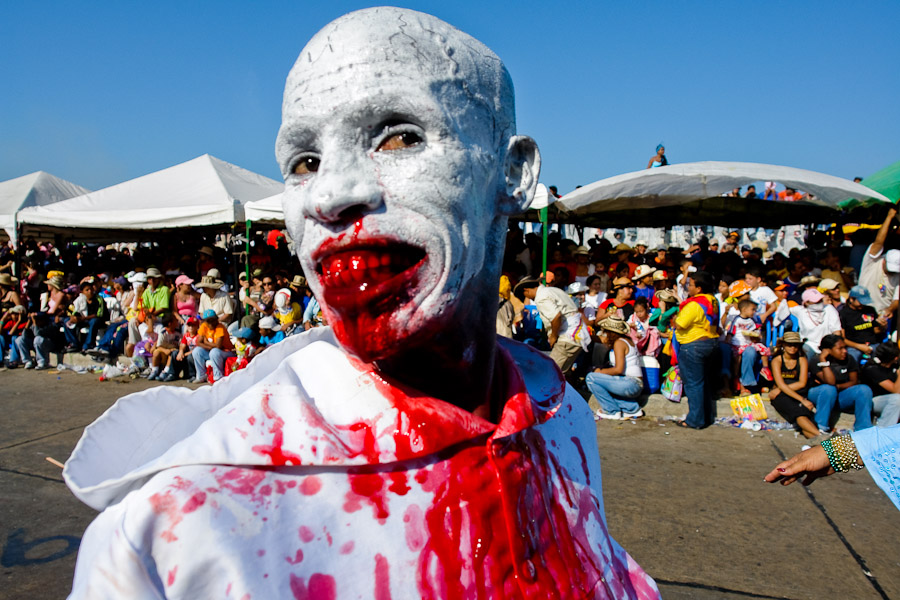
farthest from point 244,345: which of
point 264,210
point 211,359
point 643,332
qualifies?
point 643,332

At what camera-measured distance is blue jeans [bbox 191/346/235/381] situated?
28.8 feet

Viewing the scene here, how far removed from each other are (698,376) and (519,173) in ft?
18.9

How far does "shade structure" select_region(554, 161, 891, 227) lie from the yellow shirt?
2.72m

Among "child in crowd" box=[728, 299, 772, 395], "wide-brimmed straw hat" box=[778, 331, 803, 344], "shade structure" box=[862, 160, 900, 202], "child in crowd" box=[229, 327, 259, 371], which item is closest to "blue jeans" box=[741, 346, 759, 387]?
"child in crowd" box=[728, 299, 772, 395]

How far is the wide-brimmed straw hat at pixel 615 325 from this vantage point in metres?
6.89

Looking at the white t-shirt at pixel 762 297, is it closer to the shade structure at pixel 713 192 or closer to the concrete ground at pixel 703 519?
the shade structure at pixel 713 192

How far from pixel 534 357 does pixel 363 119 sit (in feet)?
2.49

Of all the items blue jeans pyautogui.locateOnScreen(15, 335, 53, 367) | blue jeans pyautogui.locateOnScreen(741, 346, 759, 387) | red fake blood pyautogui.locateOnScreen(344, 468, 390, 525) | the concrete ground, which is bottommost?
blue jeans pyautogui.locateOnScreen(15, 335, 53, 367)

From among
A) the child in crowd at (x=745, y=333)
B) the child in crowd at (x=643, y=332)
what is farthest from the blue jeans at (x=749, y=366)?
the child in crowd at (x=643, y=332)

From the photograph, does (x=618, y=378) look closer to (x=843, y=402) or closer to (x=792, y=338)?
(x=792, y=338)

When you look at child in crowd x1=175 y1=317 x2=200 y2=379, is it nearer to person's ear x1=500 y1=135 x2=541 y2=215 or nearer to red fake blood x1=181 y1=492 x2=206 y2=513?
person's ear x1=500 y1=135 x2=541 y2=215

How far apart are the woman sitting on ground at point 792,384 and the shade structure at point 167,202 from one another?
7730mm

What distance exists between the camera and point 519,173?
1.32 m

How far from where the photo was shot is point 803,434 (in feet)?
20.4
